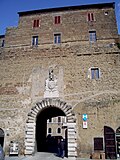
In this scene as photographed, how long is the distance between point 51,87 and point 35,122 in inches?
127

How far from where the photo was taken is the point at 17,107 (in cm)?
1628

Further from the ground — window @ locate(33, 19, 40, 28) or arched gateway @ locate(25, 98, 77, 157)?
window @ locate(33, 19, 40, 28)

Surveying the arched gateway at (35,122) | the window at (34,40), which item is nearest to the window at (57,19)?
the window at (34,40)

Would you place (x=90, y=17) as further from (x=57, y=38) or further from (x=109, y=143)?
(x=109, y=143)

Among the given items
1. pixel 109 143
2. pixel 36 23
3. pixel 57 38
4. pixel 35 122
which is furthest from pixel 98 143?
pixel 36 23

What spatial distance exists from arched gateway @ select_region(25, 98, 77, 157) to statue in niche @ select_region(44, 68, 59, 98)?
0.48 meters

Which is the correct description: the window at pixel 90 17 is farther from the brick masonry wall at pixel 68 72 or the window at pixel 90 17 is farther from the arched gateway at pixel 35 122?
the arched gateway at pixel 35 122

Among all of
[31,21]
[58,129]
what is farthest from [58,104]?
[58,129]

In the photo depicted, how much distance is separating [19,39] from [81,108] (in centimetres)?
978

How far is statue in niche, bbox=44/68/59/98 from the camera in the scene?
1614 cm

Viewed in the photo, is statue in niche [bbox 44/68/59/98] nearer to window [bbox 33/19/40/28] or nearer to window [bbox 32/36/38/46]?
window [bbox 32/36/38/46]

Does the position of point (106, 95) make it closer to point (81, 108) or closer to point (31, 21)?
point (81, 108)

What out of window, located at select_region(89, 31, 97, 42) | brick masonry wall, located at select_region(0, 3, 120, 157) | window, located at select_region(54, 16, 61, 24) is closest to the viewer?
brick masonry wall, located at select_region(0, 3, 120, 157)

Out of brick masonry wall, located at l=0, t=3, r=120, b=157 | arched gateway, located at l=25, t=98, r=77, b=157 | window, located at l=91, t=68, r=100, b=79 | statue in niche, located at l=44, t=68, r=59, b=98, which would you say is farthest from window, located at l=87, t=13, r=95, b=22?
arched gateway, located at l=25, t=98, r=77, b=157
